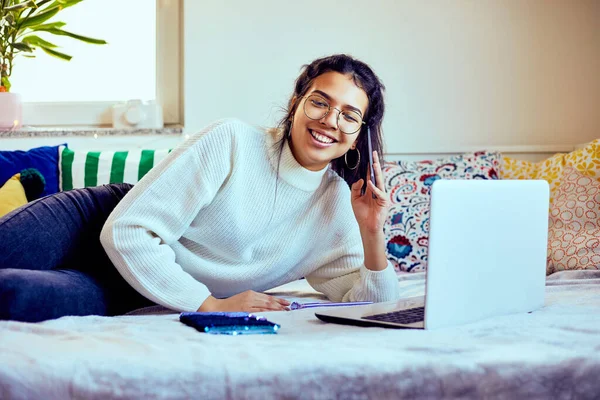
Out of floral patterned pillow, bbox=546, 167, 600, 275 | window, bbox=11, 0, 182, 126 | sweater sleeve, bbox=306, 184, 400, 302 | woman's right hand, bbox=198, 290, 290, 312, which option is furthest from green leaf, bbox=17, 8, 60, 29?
floral patterned pillow, bbox=546, 167, 600, 275

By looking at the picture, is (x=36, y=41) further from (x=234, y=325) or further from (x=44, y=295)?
(x=234, y=325)

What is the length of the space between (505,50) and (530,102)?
229 mm

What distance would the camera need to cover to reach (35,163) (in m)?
2.53

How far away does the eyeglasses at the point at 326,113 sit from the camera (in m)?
1.76

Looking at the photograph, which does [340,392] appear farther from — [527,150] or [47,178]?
[527,150]

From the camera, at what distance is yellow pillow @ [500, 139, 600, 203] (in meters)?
2.66

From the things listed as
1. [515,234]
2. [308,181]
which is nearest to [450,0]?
[308,181]

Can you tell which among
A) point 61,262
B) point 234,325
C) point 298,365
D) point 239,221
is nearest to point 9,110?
point 61,262

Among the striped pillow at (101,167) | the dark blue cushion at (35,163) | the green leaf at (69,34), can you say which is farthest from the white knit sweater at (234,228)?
the green leaf at (69,34)

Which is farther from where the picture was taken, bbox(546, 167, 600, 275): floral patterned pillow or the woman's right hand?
bbox(546, 167, 600, 275): floral patterned pillow

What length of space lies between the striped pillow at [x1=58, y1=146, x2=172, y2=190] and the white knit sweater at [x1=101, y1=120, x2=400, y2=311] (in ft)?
2.69

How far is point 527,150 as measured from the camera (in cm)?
301

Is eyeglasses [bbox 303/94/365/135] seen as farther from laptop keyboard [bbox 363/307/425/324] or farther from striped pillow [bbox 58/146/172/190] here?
striped pillow [bbox 58/146/172/190]

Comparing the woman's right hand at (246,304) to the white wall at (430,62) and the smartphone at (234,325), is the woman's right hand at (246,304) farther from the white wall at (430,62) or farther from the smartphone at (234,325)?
the white wall at (430,62)
